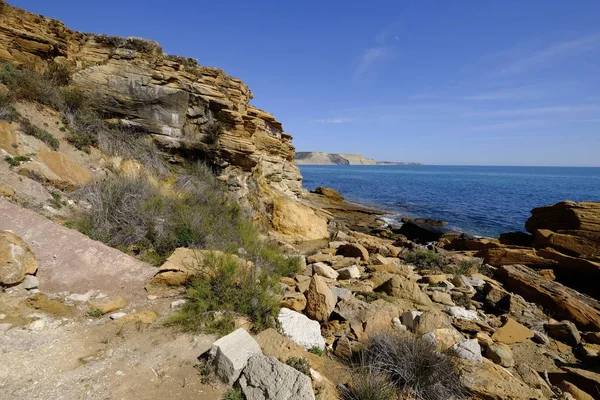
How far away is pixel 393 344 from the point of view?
13.5 ft

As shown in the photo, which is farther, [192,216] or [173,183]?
[173,183]

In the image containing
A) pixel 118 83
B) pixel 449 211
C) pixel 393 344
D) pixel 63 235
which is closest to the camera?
pixel 393 344

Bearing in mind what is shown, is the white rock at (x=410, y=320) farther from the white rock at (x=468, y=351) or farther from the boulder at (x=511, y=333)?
the boulder at (x=511, y=333)

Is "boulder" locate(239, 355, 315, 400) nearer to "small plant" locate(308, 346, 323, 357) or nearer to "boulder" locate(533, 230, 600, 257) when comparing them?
"small plant" locate(308, 346, 323, 357)

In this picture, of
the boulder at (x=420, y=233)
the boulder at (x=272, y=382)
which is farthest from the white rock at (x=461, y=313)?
the boulder at (x=420, y=233)

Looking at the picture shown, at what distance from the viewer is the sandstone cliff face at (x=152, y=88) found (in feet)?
37.0

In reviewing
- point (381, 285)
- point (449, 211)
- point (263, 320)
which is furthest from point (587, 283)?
point (449, 211)

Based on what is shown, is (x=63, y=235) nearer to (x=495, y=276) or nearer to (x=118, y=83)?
(x=118, y=83)

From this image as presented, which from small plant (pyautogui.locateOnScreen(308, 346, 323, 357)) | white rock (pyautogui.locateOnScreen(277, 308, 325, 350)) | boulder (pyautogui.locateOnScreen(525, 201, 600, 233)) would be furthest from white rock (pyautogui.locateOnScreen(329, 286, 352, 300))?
boulder (pyautogui.locateOnScreen(525, 201, 600, 233))

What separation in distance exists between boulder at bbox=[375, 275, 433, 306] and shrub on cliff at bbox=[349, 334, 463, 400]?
2.80 meters

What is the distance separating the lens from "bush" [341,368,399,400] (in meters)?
3.34

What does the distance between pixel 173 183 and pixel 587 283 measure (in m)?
14.7

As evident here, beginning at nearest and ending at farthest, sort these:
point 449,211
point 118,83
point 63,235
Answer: point 63,235 → point 118,83 → point 449,211

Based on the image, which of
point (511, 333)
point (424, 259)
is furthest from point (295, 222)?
point (511, 333)
